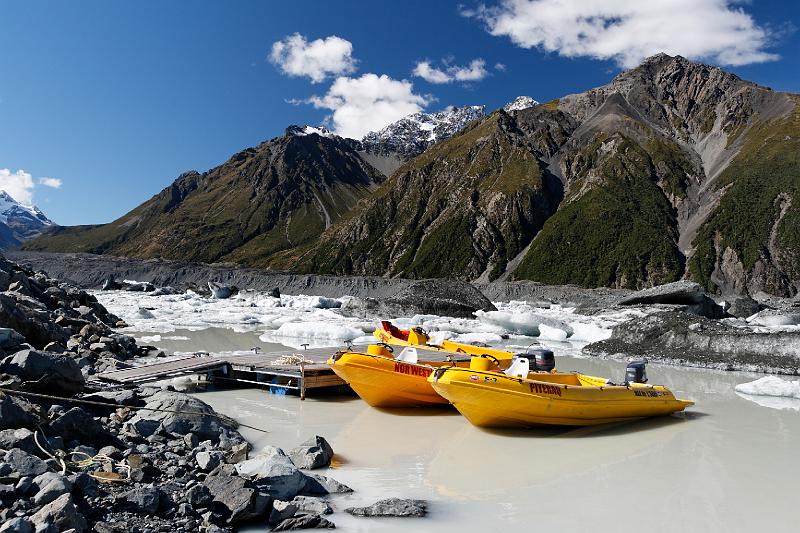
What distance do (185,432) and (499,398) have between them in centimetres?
581

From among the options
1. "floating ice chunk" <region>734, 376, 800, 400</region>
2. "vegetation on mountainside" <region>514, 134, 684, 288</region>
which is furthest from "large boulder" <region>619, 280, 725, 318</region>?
"vegetation on mountainside" <region>514, 134, 684, 288</region>

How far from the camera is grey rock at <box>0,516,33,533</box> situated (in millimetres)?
4492

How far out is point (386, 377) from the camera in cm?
1259

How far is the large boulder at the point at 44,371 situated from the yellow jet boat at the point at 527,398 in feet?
22.0

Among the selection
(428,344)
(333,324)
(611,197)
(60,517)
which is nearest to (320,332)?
(333,324)

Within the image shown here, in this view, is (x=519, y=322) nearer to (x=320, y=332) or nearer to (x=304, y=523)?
(x=320, y=332)

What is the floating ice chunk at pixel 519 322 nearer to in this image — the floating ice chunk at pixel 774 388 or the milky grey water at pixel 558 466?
the floating ice chunk at pixel 774 388

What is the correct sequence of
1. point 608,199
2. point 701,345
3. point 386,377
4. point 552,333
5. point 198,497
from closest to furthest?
point 198,497 < point 386,377 < point 701,345 < point 552,333 < point 608,199

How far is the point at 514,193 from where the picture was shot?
12319 centimetres

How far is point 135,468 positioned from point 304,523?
8.01 feet

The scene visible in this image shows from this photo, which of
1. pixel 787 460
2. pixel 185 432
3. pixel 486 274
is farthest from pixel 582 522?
pixel 486 274

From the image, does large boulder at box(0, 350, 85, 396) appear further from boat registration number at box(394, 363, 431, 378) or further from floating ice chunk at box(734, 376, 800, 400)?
floating ice chunk at box(734, 376, 800, 400)

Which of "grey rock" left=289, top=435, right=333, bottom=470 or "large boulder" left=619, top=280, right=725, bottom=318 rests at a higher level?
"large boulder" left=619, top=280, right=725, bottom=318

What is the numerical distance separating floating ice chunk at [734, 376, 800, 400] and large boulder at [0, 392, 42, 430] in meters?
18.0
